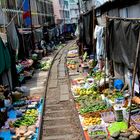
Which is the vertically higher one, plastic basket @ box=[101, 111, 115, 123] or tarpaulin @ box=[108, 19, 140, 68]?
tarpaulin @ box=[108, 19, 140, 68]

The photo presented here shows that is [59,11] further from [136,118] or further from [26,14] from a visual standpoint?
[136,118]

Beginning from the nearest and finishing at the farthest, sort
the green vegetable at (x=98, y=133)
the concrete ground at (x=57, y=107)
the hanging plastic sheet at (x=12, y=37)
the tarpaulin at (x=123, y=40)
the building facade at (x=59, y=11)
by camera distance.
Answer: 1. the green vegetable at (x=98, y=133)
2. the tarpaulin at (x=123, y=40)
3. the concrete ground at (x=57, y=107)
4. the hanging plastic sheet at (x=12, y=37)
5. the building facade at (x=59, y=11)

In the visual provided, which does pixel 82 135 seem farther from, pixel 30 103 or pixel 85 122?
pixel 30 103

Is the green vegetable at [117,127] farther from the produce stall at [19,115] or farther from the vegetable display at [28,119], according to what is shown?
the vegetable display at [28,119]

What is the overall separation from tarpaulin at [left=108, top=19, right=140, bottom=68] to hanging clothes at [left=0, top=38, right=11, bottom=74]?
5.16 metres

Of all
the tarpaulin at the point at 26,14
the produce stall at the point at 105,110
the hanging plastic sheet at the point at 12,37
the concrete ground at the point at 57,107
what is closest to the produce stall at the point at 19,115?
the concrete ground at the point at 57,107

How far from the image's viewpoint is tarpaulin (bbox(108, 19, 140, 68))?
39.7ft

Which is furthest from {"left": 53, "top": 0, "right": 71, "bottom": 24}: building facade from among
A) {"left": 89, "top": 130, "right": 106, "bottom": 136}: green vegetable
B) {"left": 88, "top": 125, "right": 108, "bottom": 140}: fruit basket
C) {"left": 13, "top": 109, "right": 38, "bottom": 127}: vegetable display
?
{"left": 89, "top": 130, "right": 106, "bottom": 136}: green vegetable

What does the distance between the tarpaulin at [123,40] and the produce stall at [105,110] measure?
141 centimetres

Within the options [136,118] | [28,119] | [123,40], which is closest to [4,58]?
[28,119]

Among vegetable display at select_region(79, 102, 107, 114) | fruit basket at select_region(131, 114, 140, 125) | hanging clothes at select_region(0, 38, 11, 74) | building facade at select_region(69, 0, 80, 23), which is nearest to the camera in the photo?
fruit basket at select_region(131, 114, 140, 125)

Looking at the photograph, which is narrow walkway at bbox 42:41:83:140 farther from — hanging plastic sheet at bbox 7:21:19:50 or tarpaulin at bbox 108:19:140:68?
hanging plastic sheet at bbox 7:21:19:50

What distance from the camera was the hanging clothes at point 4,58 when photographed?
698 inches

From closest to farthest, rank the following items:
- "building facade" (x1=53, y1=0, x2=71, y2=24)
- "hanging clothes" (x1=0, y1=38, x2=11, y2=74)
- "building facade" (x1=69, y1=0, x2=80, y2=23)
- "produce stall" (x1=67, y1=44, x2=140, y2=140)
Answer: "produce stall" (x1=67, y1=44, x2=140, y2=140), "hanging clothes" (x1=0, y1=38, x2=11, y2=74), "building facade" (x1=53, y1=0, x2=71, y2=24), "building facade" (x1=69, y1=0, x2=80, y2=23)
